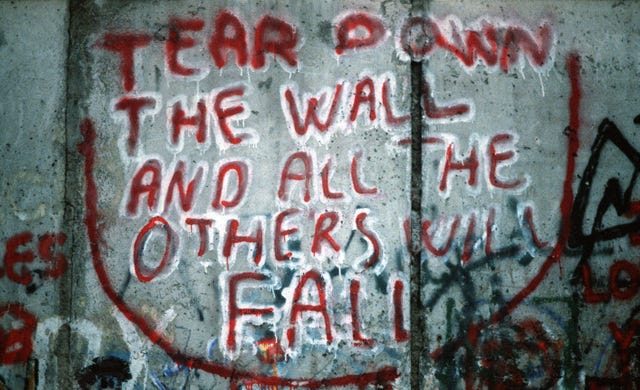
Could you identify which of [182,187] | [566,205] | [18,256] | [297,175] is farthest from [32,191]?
[566,205]

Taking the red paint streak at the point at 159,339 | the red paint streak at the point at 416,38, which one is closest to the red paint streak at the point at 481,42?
the red paint streak at the point at 416,38

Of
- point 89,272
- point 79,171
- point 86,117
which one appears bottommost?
point 89,272

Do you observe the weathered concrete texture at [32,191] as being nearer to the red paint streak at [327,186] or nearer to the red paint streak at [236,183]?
the red paint streak at [236,183]

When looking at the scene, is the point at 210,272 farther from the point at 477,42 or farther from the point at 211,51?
the point at 477,42

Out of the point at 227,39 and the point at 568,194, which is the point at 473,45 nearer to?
the point at 568,194

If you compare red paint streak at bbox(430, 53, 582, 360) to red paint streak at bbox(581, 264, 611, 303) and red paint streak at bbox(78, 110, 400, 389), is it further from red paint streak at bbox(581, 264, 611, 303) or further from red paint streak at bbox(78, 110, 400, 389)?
red paint streak at bbox(78, 110, 400, 389)

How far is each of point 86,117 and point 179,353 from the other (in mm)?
→ 1400

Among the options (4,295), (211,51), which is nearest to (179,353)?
(4,295)

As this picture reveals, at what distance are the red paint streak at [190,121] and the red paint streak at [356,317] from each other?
1.15 meters

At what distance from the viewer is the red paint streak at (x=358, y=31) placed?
2850mm

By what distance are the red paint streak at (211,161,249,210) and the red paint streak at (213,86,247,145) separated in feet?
0.43

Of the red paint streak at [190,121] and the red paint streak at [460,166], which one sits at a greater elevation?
the red paint streak at [190,121]

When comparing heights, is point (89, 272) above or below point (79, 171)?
below

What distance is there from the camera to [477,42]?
2.87 metres
